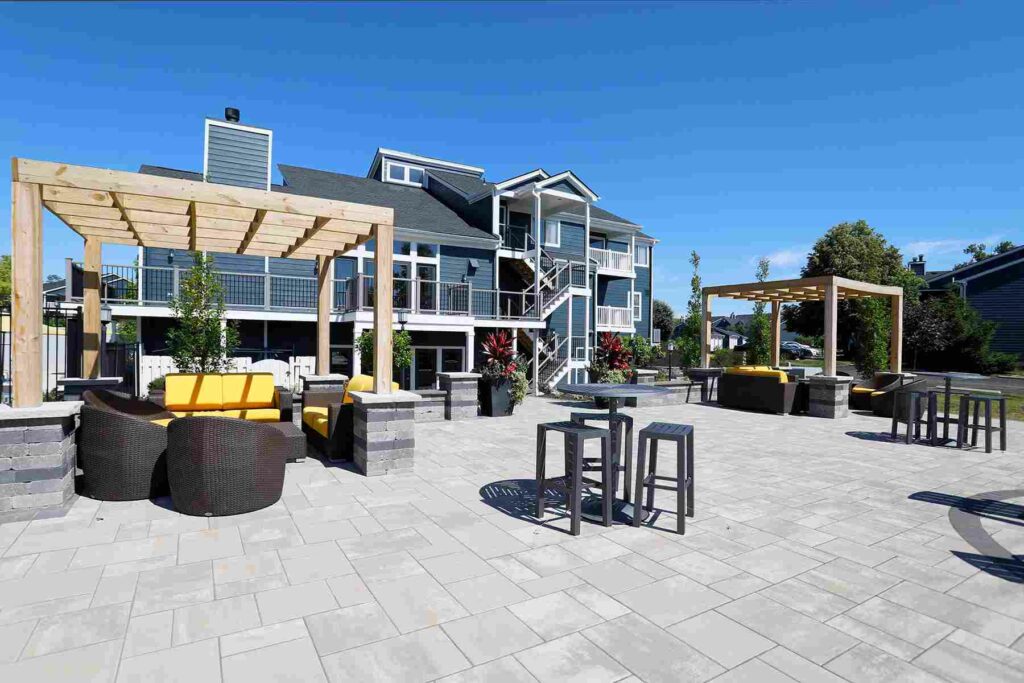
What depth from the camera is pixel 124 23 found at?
29.6ft

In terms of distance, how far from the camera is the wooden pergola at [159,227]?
13.9 feet

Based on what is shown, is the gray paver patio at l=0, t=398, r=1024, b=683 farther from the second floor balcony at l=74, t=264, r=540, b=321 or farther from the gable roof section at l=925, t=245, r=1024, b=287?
the gable roof section at l=925, t=245, r=1024, b=287

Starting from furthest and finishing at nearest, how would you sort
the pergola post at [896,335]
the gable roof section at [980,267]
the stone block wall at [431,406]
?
the gable roof section at [980,267] < the pergola post at [896,335] < the stone block wall at [431,406]

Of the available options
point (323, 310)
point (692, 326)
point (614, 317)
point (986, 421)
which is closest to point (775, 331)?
point (692, 326)

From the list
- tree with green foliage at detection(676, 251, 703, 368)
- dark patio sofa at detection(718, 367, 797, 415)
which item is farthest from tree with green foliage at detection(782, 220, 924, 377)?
dark patio sofa at detection(718, 367, 797, 415)

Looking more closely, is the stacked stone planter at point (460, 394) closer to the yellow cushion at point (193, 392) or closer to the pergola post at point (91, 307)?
the yellow cushion at point (193, 392)

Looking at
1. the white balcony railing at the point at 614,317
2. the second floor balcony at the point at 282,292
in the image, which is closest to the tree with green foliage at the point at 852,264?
the white balcony railing at the point at 614,317

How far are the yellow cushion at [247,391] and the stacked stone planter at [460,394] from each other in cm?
330

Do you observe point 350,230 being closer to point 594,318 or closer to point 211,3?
point 211,3

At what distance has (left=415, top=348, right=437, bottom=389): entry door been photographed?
50.9ft

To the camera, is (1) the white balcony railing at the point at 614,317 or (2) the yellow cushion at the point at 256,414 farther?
(1) the white balcony railing at the point at 614,317

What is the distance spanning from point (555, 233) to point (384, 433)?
49.9 feet

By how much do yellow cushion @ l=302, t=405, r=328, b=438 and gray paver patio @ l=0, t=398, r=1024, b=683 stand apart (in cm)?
133

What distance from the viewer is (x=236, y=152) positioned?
14.5m
